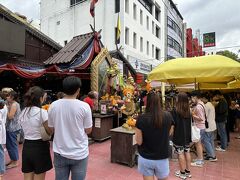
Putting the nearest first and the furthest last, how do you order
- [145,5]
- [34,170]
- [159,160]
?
1. [159,160]
2. [34,170]
3. [145,5]

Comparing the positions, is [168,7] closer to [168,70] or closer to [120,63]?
[120,63]

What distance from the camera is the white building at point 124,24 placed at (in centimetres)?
2009

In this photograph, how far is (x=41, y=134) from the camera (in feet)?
9.07

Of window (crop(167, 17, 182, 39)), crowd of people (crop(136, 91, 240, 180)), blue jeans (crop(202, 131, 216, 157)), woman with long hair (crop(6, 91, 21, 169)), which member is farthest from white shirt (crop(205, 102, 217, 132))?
window (crop(167, 17, 182, 39))

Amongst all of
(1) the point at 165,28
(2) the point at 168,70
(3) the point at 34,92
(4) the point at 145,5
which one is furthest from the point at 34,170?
(1) the point at 165,28

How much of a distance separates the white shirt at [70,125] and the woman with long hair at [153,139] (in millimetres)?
694

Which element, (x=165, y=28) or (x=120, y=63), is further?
(x=165, y=28)

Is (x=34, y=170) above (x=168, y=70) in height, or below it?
below

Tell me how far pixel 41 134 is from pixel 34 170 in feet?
1.59

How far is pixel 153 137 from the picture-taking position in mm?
2576

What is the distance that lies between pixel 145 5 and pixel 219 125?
21.3m

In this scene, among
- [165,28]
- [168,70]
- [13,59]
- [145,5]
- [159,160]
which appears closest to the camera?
[159,160]

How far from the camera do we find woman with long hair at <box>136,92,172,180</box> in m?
2.57

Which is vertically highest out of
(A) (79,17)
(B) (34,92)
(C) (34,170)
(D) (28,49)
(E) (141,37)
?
(A) (79,17)
